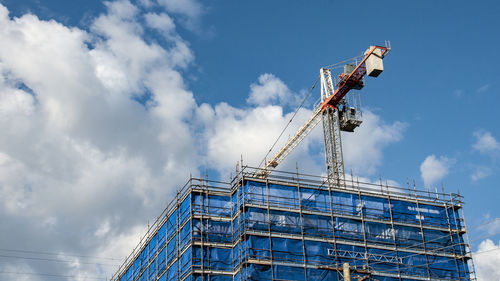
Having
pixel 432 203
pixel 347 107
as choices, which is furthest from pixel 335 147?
pixel 432 203

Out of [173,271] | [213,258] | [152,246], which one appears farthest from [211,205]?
[152,246]

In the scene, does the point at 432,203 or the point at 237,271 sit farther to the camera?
the point at 432,203

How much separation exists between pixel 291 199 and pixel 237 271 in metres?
7.11

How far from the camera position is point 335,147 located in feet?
253

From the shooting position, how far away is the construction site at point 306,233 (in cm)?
5312

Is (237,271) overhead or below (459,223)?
below

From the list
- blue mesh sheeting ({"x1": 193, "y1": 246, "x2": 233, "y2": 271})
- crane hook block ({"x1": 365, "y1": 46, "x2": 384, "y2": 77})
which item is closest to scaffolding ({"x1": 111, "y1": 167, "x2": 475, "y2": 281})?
blue mesh sheeting ({"x1": 193, "y1": 246, "x2": 233, "y2": 271})

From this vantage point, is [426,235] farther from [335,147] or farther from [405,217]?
[335,147]

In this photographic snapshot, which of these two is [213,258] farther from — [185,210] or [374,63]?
[374,63]

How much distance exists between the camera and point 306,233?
54.7 metres

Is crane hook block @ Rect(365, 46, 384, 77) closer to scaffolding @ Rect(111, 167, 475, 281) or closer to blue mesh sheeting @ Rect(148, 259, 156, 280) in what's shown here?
scaffolding @ Rect(111, 167, 475, 281)

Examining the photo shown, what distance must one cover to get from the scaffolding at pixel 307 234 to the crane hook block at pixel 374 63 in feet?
58.9

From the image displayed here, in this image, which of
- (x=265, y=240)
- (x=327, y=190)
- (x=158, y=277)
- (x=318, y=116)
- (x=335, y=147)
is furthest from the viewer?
(x=318, y=116)

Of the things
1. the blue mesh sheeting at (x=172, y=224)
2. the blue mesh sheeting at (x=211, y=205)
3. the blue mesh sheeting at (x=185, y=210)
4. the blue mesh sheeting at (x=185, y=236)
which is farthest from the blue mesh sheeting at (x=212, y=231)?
the blue mesh sheeting at (x=172, y=224)
